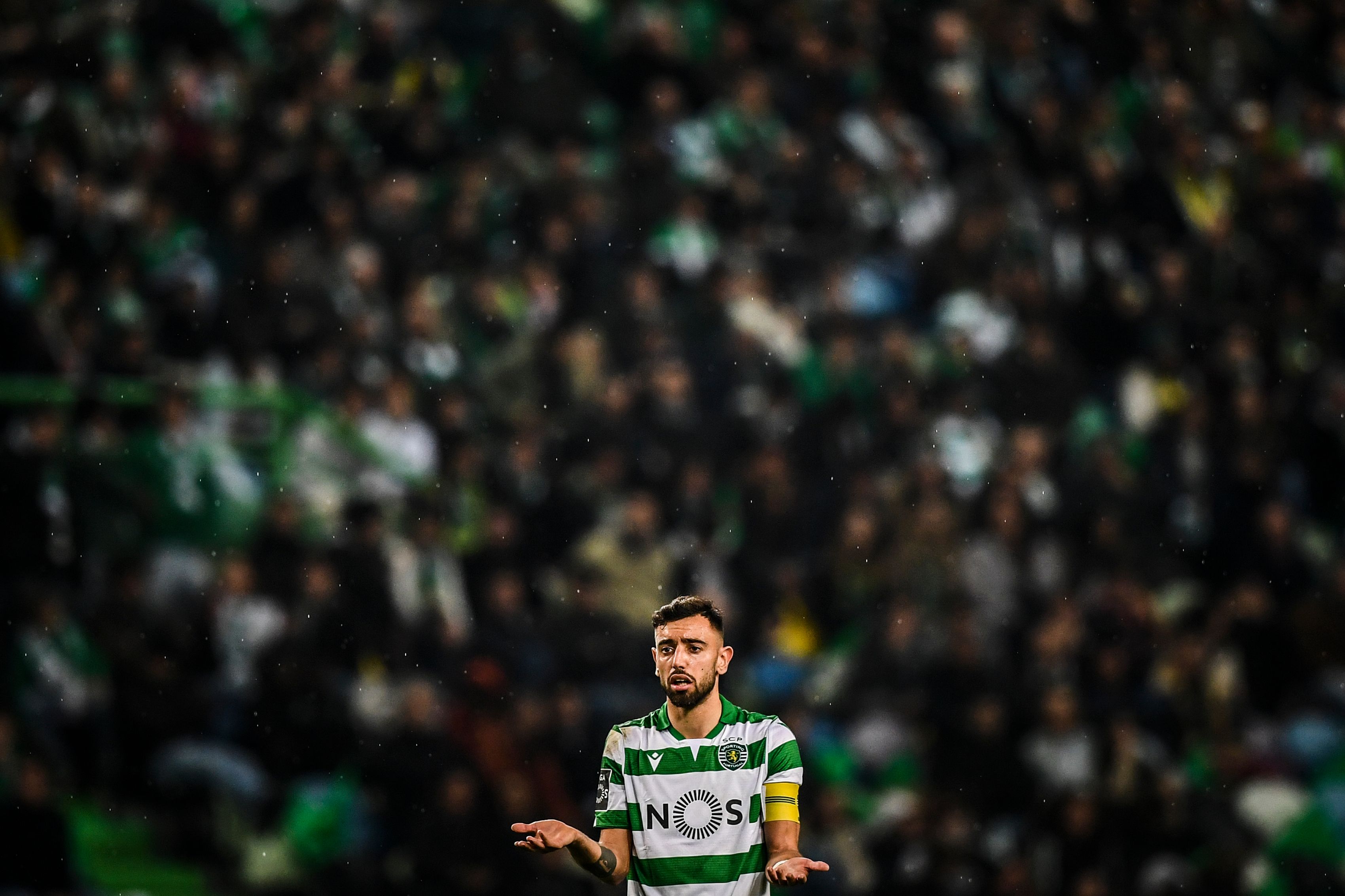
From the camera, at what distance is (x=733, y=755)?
2811 millimetres

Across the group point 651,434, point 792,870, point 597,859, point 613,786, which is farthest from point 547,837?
point 651,434

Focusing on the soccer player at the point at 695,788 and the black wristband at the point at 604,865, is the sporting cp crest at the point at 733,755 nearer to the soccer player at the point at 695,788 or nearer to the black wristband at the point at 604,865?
the soccer player at the point at 695,788

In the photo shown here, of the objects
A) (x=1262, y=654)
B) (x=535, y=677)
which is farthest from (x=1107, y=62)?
(x=535, y=677)

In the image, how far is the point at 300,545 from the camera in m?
7.15

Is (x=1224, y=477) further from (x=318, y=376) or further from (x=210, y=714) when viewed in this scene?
(x=210, y=714)

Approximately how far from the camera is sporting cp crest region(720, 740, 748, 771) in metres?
2.80

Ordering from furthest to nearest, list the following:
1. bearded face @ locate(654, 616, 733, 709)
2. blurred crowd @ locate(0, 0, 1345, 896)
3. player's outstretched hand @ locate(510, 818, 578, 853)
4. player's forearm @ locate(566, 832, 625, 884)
Result: 1. blurred crowd @ locate(0, 0, 1345, 896)
2. bearded face @ locate(654, 616, 733, 709)
3. player's forearm @ locate(566, 832, 625, 884)
4. player's outstretched hand @ locate(510, 818, 578, 853)

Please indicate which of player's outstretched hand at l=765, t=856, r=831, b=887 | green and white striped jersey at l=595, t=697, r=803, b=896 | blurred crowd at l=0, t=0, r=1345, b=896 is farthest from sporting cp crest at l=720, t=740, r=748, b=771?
blurred crowd at l=0, t=0, r=1345, b=896

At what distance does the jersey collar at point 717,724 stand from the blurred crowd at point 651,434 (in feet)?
13.2

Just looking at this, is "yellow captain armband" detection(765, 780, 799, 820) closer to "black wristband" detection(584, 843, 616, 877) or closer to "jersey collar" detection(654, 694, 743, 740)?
"jersey collar" detection(654, 694, 743, 740)

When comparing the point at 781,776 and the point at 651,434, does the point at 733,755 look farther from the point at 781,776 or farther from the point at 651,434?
the point at 651,434

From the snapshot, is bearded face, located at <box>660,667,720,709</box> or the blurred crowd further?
the blurred crowd

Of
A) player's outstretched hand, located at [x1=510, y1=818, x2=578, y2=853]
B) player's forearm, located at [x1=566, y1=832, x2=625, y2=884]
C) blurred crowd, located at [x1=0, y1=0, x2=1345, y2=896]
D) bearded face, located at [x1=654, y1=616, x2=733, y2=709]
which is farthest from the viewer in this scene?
blurred crowd, located at [x1=0, y1=0, x2=1345, y2=896]

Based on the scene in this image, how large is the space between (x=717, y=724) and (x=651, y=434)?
15.7 ft
